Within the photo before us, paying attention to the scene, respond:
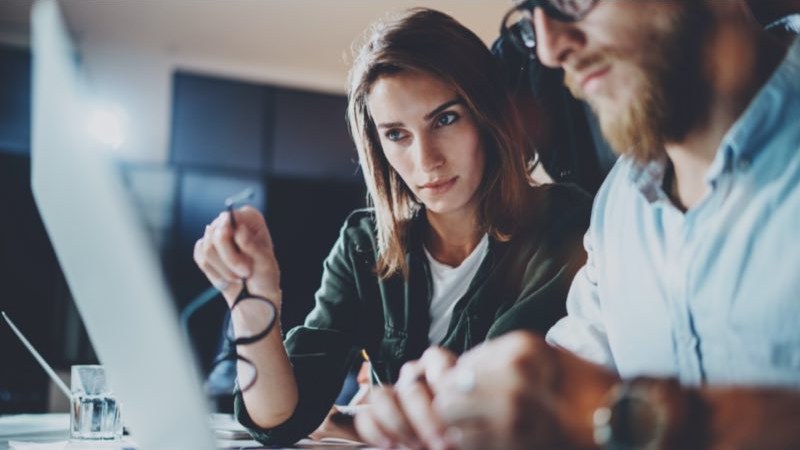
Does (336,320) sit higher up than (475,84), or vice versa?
(475,84)

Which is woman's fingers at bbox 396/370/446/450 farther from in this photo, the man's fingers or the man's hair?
the man's hair

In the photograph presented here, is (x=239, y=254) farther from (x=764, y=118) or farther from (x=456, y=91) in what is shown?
(x=764, y=118)

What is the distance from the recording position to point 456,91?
1.40 metres

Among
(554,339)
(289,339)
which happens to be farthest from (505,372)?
(289,339)

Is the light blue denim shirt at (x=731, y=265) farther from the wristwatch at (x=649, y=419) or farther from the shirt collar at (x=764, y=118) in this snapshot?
the wristwatch at (x=649, y=419)

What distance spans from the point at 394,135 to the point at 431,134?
0.28 ft

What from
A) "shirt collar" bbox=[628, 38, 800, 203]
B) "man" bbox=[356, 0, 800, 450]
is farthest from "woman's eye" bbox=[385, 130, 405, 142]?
"shirt collar" bbox=[628, 38, 800, 203]

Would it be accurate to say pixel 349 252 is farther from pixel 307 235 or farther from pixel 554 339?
pixel 307 235

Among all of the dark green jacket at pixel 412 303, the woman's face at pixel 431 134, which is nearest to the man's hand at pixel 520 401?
the dark green jacket at pixel 412 303

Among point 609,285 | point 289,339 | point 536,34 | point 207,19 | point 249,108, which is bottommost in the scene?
point 289,339

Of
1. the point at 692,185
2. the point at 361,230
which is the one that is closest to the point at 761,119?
the point at 692,185

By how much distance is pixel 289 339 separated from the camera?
1413mm

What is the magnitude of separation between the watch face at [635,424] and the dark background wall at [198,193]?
2.55 metres

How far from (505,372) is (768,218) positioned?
40cm
